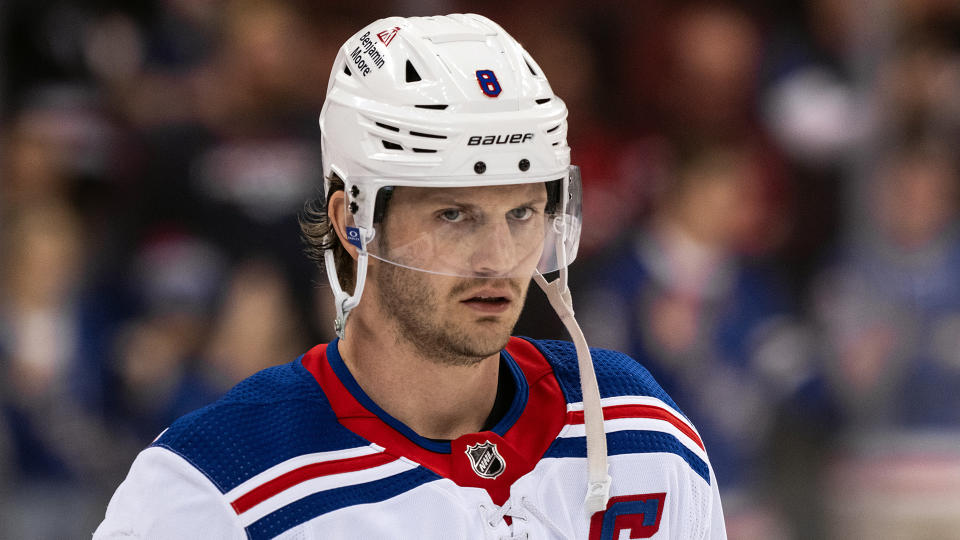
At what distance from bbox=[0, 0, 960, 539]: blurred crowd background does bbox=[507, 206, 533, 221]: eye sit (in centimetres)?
188

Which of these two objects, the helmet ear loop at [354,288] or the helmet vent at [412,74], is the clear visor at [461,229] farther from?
the helmet vent at [412,74]

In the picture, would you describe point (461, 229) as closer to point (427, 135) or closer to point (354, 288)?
point (427, 135)

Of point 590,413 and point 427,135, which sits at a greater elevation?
point 427,135

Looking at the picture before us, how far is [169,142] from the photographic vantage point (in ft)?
14.1

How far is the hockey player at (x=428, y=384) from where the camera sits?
1.92m

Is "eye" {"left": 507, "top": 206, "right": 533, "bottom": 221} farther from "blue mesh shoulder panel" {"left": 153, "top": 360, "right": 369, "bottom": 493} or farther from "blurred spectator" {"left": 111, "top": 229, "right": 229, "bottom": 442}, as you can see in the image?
"blurred spectator" {"left": 111, "top": 229, "right": 229, "bottom": 442}

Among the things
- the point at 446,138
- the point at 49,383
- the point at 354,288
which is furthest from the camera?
the point at 49,383

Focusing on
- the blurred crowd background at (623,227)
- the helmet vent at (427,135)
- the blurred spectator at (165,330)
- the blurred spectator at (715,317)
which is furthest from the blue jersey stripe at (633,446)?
the blurred spectator at (165,330)

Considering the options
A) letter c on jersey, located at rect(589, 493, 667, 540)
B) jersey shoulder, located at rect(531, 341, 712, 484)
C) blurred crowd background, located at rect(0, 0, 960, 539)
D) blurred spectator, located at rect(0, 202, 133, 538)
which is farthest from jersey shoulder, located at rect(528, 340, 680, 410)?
blurred spectator, located at rect(0, 202, 133, 538)

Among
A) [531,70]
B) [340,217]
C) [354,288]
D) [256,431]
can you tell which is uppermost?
[531,70]

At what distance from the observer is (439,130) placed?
76.1 inches

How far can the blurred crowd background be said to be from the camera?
4129 millimetres

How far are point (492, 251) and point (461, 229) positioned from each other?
6 cm

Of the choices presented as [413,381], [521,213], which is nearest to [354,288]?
[413,381]
